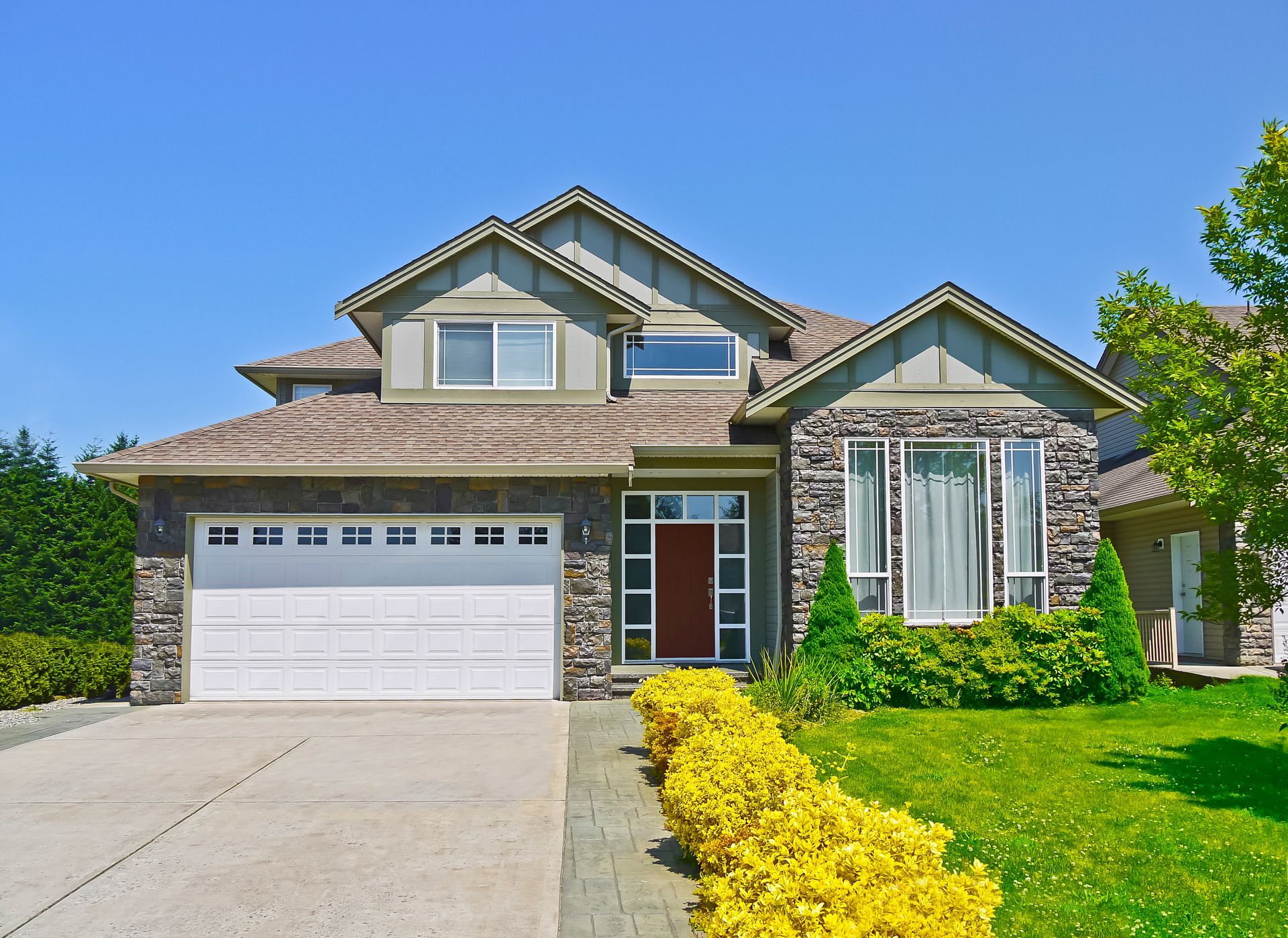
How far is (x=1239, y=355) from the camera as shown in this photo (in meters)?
8.26

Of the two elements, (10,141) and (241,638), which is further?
(10,141)

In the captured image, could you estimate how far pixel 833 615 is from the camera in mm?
12281

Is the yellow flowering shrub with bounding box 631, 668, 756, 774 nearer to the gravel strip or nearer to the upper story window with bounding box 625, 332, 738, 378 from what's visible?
the upper story window with bounding box 625, 332, 738, 378

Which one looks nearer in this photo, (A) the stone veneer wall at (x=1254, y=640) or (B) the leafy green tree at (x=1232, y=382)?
(B) the leafy green tree at (x=1232, y=382)

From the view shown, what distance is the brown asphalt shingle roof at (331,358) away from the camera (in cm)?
1689

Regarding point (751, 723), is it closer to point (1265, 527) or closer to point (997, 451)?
point (1265, 527)

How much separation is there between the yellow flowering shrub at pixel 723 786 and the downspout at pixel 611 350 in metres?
9.42

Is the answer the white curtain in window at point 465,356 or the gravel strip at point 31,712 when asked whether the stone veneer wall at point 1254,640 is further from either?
the gravel strip at point 31,712

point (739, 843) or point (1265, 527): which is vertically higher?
point (1265, 527)

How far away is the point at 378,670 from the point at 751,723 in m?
7.65

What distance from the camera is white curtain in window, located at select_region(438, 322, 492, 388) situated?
15094 mm

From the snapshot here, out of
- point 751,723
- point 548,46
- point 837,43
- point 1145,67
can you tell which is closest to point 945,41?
point 837,43

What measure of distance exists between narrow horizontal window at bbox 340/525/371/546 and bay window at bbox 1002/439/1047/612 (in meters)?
8.78

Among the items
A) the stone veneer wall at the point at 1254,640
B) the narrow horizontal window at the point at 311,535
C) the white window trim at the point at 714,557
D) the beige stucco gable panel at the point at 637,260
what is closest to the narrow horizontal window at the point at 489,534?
the narrow horizontal window at the point at 311,535
